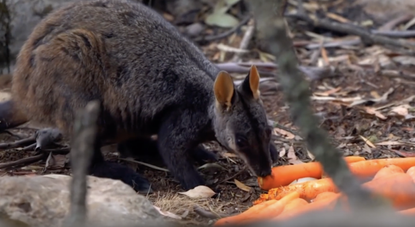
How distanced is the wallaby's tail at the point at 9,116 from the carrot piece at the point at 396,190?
10.0 ft

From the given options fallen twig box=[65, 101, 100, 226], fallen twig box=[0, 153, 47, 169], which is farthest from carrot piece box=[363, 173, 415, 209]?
fallen twig box=[0, 153, 47, 169]

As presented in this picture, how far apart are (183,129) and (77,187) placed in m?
2.89

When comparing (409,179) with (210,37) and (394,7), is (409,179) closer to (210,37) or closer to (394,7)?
(210,37)

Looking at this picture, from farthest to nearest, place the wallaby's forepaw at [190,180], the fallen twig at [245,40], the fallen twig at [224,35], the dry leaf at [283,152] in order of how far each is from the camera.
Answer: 1. the fallen twig at [224,35]
2. the fallen twig at [245,40]
3. the dry leaf at [283,152]
4. the wallaby's forepaw at [190,180]

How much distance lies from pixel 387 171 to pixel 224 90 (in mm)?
1246

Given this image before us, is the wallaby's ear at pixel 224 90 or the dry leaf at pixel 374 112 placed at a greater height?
the wallaby's ear at pixel 224 90

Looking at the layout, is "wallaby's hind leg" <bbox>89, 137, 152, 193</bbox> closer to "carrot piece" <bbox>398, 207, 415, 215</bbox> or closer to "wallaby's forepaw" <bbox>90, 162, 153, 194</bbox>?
"wallaby's forepaw" <bbox>90, 162, 153, 194</bbox>

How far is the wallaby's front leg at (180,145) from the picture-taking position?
198 inches

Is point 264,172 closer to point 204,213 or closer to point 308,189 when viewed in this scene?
point 308,189

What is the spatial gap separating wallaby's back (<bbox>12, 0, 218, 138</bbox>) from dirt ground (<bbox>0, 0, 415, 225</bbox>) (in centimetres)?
55

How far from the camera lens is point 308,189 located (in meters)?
4.50

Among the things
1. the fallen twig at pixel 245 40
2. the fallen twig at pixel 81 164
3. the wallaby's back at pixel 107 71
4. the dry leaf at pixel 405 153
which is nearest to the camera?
the fallen twig at pixel 81 164

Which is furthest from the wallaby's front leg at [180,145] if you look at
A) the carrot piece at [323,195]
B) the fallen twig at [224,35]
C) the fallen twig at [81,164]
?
the fallen twig at [224,35]

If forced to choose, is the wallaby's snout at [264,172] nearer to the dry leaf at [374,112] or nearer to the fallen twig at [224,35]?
the dry leaf at [374,112]
